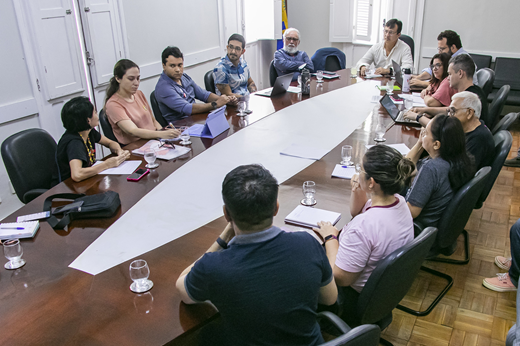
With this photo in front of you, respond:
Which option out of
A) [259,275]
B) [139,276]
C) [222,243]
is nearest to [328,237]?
[222,243]

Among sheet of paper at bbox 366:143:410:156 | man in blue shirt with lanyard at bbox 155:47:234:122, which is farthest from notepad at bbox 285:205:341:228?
man in blue shirt with lanyard at bbox 155:47:234:122

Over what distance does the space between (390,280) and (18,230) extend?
64.6 inches

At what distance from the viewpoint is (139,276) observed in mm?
1539

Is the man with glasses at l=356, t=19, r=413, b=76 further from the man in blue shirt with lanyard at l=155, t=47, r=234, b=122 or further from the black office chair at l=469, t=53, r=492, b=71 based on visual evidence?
the man in blue shirt with lanyard at l=155, t=47, r=234, b=122

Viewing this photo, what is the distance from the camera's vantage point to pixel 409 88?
4.48m

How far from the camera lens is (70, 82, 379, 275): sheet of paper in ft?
6.07

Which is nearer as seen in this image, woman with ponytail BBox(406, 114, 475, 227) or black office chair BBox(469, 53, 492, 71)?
woman with ponytail BBox(406, 114, 475, 227)

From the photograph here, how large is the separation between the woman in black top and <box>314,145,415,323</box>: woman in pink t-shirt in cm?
145

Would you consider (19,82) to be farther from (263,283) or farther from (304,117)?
(263,283)

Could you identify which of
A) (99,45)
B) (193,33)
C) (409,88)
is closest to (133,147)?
(99,45)

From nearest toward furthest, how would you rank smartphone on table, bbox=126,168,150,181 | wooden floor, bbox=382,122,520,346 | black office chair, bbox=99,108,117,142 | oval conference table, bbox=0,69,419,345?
oval conference table, bbox=0,69,419,345 < wooden floor, bbox=382,122,520,346 < smartphone on table, bbox=126,168,150,181 < black office chair, bbox=99,108,117,142

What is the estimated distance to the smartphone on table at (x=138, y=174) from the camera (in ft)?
8.11

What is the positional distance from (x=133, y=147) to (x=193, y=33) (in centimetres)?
337

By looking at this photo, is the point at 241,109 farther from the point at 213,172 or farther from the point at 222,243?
the point at 222,243
